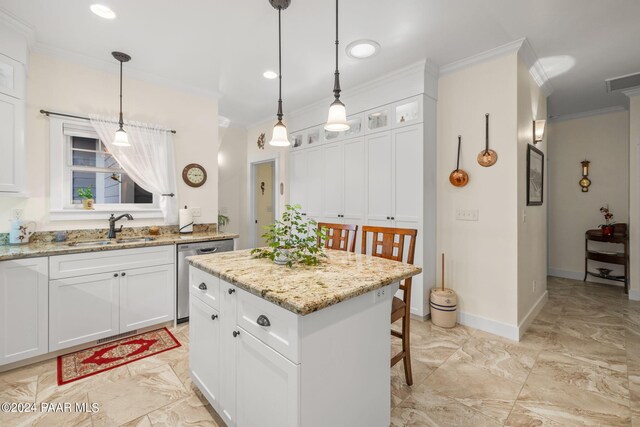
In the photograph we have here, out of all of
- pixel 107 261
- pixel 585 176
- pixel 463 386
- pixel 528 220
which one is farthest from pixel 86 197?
pixel 585 176

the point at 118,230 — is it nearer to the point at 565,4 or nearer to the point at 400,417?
the point at 400,417

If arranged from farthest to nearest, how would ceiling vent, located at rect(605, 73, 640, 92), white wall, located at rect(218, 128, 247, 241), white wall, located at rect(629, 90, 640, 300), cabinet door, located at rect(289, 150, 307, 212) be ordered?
white wall, located at rect(218, 128, 247, 241) → cabinet door, located at rect(289, 150, 307, 212) → white wall, located at rect(629, 90, 640, 300) → ceiling vent, located at rect(605, 73, 640, 92)

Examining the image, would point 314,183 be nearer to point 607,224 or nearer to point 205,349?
point 205,349

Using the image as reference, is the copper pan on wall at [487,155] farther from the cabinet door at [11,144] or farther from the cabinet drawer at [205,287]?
the cabinet door at [11,144]

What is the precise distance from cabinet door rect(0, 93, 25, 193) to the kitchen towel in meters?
1.35

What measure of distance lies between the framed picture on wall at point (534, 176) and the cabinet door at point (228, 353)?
3.03 meters

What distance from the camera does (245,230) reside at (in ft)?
18.2

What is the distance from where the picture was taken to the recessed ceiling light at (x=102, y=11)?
216 cm

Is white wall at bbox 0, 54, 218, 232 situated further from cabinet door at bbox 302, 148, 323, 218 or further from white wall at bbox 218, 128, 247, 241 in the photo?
white wall at bbox 218, 128, 247, 241

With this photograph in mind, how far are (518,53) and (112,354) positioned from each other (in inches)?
175

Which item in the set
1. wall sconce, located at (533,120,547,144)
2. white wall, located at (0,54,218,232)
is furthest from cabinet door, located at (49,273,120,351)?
wall sconce, located at (533,120,547,144)

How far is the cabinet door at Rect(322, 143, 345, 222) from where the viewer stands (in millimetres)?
3873

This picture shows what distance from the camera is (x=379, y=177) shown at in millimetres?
3436

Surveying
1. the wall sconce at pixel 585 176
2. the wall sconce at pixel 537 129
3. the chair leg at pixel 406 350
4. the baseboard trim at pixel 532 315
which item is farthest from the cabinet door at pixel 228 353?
the wall sconce at pixel 585 176
